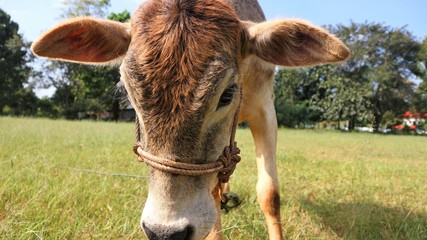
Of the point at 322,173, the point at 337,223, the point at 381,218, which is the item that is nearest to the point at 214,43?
the point at 337,223

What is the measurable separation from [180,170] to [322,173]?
554 centimetres

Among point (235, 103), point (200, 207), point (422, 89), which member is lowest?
point (200, 207)

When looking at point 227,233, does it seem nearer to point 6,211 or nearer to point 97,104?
point 6,211

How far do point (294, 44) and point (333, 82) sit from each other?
3568 centimetres

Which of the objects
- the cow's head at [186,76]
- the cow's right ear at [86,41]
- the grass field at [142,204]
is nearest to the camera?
the cow's head at [186,76]

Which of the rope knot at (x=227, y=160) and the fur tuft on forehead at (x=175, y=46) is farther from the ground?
the fur tuft on forehead at (x=175, y=46)

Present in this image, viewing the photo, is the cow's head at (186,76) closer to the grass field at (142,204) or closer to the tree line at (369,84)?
the grass field at (142,204)

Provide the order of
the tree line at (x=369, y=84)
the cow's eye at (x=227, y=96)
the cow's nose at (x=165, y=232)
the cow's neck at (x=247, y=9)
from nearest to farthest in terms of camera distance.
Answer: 1. the cow's nose at (x=165, y=232)
2. the cow's eye at (x=227, y=96)
3. the cow's neck at (x=247, y=9)
4. the tree line at (x=369, y=84)

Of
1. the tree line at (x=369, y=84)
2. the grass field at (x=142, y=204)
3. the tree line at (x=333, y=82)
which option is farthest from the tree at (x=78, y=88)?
the grass field at (x=142, y=204)

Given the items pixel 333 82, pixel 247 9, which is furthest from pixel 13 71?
pixel 247 9

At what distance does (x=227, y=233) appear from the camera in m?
3.10

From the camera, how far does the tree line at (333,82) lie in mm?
35719

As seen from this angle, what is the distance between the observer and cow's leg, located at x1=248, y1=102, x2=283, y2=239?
334 centimetres

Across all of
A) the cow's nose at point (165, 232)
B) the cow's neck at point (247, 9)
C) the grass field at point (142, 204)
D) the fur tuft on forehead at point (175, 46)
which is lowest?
the grass field at point (142, 204)
